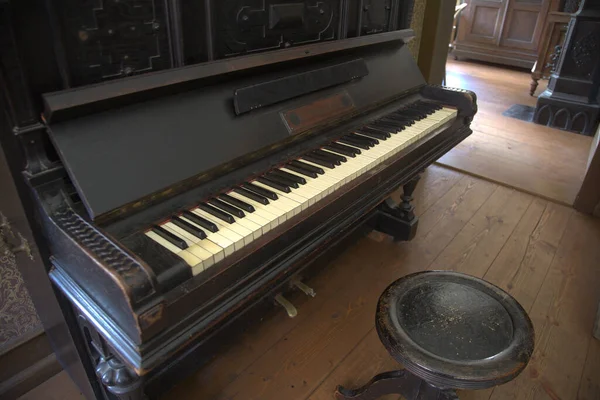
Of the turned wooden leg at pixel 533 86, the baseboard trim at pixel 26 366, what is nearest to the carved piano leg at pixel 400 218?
the baseboard trim at pixel 26 366

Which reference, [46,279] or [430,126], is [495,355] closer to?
[430,126]

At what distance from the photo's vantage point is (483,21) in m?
5.46

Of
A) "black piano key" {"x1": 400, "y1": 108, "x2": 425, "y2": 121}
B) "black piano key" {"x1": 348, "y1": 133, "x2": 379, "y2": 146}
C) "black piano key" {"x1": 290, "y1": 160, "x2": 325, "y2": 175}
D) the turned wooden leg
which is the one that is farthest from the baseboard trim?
the turned wooden leg

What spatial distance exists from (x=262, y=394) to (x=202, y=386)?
21 cm

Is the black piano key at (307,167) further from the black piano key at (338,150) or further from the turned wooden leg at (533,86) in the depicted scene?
the turned wooden leg at (533,86)

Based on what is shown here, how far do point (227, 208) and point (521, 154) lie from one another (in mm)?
2950

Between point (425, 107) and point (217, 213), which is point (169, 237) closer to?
point (217, 213)

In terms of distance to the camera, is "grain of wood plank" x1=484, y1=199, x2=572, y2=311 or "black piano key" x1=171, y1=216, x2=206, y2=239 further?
"grain of wood plank" x1=484, y1=199, x2=572, y2=311

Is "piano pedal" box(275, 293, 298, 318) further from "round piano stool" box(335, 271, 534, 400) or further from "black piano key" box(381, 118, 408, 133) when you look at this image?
"black piano key" box(381, 118, 408, 133)

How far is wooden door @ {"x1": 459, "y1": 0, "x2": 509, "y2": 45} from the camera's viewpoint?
17.4ft

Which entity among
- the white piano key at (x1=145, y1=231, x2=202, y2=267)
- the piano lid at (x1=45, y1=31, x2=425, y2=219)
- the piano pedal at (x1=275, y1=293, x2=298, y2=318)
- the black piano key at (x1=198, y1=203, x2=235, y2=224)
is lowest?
the piano pedal at (x1=275, y1=293, x2=298, y2=318)

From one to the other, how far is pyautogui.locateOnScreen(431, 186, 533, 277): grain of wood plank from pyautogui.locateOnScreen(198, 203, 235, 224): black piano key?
134cm

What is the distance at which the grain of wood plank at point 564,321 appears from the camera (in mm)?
1468

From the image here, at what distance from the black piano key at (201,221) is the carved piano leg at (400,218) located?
4.24ft
